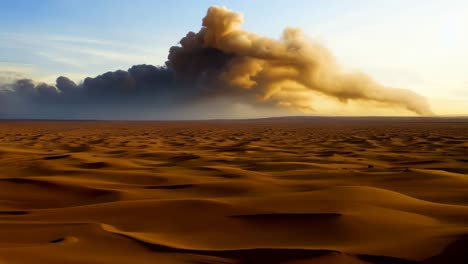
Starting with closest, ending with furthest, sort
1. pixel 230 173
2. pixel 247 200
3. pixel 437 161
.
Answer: pixel 247 200 < pixel 230 173 < pixel 437 161

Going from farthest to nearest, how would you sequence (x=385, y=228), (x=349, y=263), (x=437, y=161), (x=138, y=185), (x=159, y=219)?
(x=437, y=161) → (x=138, y=185) → (x=159, y=219) → (x=385, y=228) → (x=349, y=263)

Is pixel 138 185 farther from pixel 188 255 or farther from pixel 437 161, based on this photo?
pixel 437 161

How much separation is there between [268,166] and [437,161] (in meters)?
2.67

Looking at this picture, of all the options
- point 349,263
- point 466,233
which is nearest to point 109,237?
point 349,263

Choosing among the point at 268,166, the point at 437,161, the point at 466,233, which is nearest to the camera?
the point at 466,233

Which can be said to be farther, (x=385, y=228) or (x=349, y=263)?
(x=385, y=228)

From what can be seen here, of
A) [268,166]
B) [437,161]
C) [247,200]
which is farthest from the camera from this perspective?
[437,161]

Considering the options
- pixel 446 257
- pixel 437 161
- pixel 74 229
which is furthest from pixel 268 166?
pixel 446 257

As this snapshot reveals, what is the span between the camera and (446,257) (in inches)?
82.8

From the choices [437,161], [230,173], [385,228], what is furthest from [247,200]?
[437,161]

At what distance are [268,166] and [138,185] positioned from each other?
7.35 ft

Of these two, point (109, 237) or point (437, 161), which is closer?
point (109, 237)

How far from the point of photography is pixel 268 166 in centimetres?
648

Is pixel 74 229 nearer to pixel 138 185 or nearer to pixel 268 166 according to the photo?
pixel 138 185
